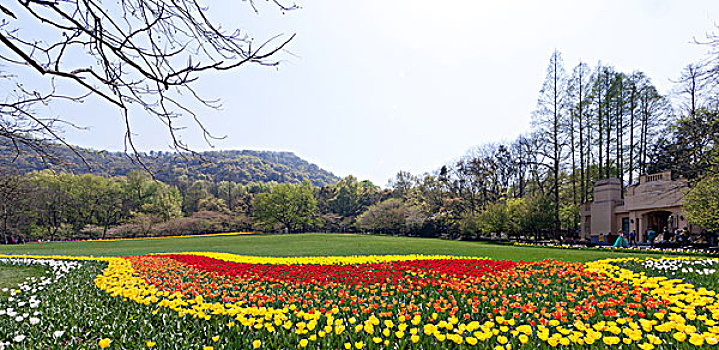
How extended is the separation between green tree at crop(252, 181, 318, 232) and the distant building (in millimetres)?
35645

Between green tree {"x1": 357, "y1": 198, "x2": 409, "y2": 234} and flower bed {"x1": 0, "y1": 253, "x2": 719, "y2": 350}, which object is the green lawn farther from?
green tree {"x1": 357, "y1": 198, "x2": 409, "y2": 234}

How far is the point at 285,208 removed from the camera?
5309 cm

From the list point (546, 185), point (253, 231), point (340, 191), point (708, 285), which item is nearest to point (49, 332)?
point (708, 285)

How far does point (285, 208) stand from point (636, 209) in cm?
4019

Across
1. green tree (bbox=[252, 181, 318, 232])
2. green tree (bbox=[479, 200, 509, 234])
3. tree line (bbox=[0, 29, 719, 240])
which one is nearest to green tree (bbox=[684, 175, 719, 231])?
tree line (bbox=[0, 29, 719, 240])

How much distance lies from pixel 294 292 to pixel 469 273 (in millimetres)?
3260

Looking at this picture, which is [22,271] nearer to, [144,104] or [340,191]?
[144,104]

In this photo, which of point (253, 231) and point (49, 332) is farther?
point (253, 231)

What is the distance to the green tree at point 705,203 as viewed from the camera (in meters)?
13.1

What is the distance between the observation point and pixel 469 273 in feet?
22.6

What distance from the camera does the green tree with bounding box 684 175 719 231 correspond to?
13.1 m

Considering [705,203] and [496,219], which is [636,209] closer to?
[496,219]

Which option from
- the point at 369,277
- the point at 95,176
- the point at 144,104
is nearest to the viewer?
the point at 144,104

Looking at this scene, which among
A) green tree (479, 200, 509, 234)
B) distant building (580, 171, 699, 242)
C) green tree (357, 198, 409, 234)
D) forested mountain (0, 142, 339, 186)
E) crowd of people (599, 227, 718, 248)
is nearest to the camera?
forested mountain (0, 142, 339, 186)
